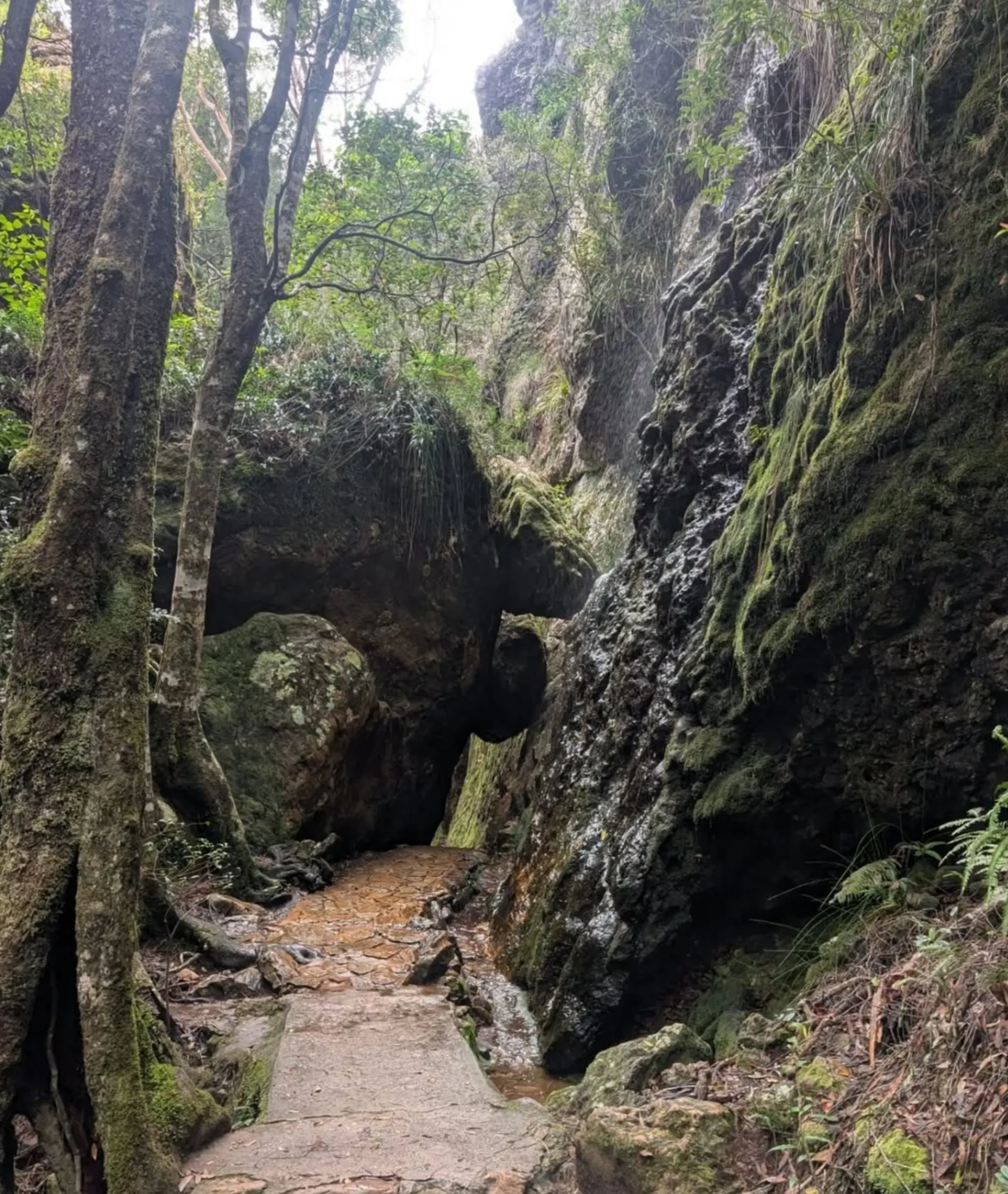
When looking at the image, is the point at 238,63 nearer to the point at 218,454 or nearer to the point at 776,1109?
the point at 218,454

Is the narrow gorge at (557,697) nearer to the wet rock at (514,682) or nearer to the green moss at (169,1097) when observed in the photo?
the green moss at (169,1097)

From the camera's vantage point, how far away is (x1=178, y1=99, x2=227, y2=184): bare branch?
47.8 feet

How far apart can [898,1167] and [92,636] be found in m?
2.97

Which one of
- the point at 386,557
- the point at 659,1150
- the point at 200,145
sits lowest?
the point at 659,1150

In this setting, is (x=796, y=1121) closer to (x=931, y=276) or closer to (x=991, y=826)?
(x=991, y=826)

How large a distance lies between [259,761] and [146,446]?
19.3 ft

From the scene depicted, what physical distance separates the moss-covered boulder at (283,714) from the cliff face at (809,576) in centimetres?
323

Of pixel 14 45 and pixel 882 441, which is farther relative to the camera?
pixel 14 45

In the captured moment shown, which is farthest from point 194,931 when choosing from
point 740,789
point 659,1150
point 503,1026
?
point 659,1150

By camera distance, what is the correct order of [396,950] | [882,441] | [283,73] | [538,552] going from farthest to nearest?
[538,552] → [283,73] → [396,950] → [882,441]

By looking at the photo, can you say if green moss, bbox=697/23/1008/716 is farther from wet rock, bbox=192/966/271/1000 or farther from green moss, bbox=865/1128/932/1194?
wet rock, bbox=192/966/271/1000

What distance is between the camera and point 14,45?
403 cm

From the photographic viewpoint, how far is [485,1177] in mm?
2883

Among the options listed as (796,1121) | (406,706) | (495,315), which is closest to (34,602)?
(796,1121)
